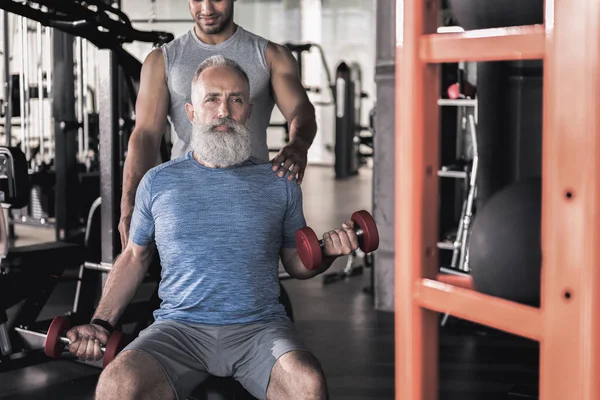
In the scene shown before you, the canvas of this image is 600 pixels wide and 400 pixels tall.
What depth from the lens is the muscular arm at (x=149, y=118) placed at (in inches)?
97.5

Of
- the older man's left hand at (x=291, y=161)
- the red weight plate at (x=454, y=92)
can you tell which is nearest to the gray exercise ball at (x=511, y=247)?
the older man's left hand at (x=291, y=161)

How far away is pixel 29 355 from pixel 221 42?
1.33m

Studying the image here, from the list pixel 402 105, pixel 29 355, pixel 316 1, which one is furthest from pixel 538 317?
pixel 316 1

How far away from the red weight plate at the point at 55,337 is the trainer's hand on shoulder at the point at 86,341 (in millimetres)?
17

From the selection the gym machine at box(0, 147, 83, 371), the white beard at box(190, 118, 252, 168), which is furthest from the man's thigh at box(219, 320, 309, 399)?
the gym machine at box(0, 147, 83, 371)

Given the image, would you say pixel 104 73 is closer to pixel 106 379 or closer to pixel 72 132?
pixel 72 132

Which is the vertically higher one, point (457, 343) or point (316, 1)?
point (316, 1)

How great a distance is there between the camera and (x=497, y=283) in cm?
150

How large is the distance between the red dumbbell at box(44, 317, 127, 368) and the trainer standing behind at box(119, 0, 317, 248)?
63 centimetres

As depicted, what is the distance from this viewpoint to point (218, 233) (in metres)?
2.04

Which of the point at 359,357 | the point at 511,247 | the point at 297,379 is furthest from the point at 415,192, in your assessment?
the point at 359,357

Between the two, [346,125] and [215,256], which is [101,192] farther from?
[346,125]

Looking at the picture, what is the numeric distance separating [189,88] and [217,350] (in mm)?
813

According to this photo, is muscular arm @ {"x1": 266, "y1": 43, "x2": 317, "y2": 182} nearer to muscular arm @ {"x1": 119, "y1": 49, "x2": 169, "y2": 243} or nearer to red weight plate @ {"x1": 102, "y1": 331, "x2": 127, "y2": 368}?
muscular arm @ {"x1": 119, "y1": 49, "x2": 169, "y2": 243}
